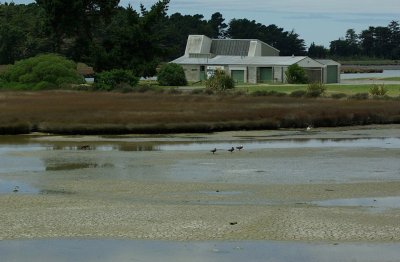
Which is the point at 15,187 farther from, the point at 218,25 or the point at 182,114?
the point at 218,25

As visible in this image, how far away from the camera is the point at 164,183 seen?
21578 millimetres

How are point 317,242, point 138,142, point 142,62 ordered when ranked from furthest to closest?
point 142,62
point 138,142
point 317,242

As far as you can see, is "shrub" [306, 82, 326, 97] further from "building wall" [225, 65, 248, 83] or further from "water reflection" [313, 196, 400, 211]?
"water reflection" [313, 196, 400, 211]

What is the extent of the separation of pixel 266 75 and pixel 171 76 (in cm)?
1408

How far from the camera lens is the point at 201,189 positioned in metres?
20.4

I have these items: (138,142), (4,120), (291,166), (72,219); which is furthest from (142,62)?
(72,219)

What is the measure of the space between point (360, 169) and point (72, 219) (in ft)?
37.2

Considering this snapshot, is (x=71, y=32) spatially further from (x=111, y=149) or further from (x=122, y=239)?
(x=122, y=239)

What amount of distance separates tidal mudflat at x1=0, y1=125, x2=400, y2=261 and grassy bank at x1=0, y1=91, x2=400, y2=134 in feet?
14.3

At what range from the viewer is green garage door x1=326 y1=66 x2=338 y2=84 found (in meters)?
87.1

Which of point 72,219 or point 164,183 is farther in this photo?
point 164,183

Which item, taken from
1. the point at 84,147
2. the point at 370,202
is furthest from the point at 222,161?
the point at 370,202

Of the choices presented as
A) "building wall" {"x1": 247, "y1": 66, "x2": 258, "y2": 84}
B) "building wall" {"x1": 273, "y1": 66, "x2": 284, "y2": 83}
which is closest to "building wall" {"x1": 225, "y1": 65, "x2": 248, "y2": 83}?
"building wall" {"x1": 247, "y1": 66, "x2": 258, "y2": 84}

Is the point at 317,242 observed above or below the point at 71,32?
below
